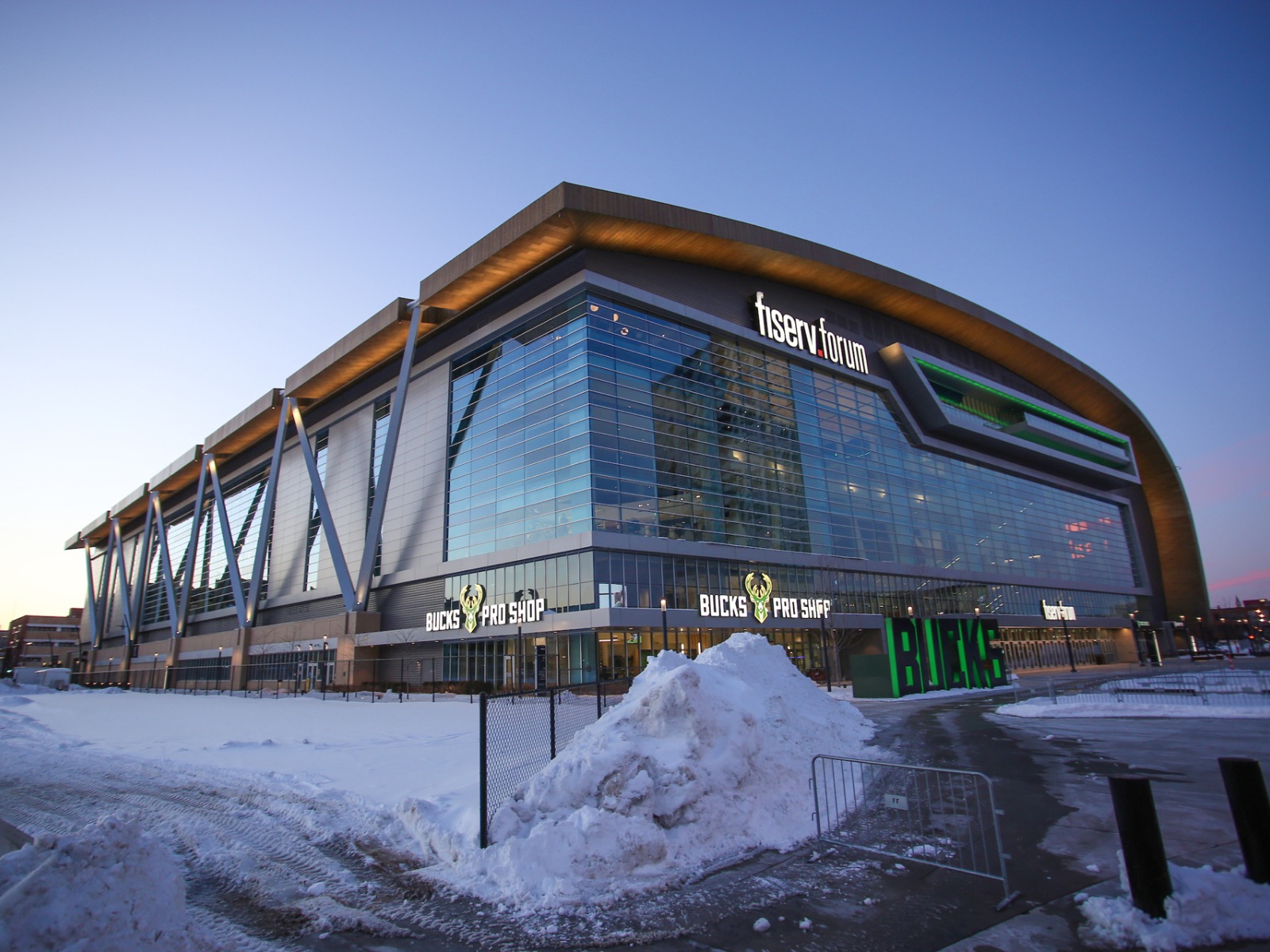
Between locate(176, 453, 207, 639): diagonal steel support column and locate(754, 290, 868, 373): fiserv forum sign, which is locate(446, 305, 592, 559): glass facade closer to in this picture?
locate(754, 290, 868, 373): fiserv forum sign

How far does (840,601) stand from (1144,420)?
2971 inches

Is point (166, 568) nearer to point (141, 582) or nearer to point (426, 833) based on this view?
point (141, 582)

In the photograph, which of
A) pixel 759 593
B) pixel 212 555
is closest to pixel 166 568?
pixel 212 555

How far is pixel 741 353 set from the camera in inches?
2156

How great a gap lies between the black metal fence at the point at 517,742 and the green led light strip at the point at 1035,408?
61836 mm

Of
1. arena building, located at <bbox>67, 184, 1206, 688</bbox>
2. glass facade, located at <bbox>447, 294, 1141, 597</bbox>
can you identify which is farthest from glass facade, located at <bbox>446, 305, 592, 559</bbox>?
arena building, located at <bbox>67, 184, 1206, 688</bbox>

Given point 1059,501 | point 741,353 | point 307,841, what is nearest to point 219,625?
point 741,353

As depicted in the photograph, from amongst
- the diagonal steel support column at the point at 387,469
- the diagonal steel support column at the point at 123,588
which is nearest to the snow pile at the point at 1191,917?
the diagonal steel support column at the point at 387,469

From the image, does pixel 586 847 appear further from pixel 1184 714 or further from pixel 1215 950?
pixel 1184 714

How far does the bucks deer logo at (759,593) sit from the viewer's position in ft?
159

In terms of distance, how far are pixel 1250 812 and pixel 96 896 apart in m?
8.99

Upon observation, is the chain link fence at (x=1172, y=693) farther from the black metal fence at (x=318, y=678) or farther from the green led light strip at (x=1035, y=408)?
the green led light strip at (x=1035, y=408)

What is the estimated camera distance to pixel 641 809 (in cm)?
762

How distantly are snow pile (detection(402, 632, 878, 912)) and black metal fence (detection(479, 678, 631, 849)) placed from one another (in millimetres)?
644
